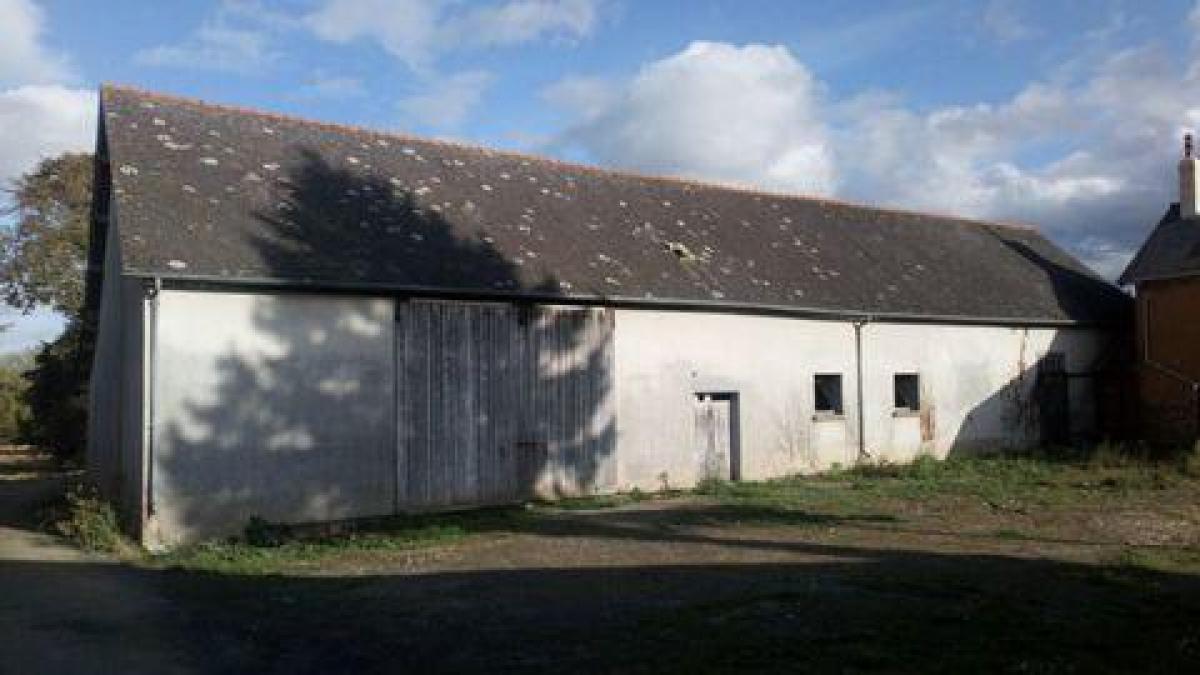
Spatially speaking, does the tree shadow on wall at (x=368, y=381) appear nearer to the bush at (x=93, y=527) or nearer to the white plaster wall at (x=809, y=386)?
the bush at (x=93, y=527)

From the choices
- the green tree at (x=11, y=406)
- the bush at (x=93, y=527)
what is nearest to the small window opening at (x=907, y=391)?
the bush at (x=93, y=527)

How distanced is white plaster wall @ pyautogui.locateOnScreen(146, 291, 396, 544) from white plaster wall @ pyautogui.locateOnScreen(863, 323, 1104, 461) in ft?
35.2

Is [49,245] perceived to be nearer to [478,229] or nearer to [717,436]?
[478,229]

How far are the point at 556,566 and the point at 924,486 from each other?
9.22 metres

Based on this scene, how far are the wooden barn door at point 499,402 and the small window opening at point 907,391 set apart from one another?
8.03m

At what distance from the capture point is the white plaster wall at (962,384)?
21500mm

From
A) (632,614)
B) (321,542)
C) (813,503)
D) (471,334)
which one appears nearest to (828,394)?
(813,503)

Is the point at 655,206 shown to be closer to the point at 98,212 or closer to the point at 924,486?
the point at 924,486

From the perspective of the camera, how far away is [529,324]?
54.3ft

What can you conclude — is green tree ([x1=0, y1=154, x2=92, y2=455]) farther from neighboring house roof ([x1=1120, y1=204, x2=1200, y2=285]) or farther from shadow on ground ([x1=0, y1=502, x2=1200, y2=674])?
neighboring house roof ([x1=1120, y1=204, x2=1200, y2=285])

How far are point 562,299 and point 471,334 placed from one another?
5.52 feet

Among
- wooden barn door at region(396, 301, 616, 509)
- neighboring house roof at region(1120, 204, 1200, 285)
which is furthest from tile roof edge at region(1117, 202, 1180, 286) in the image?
wooden barn door at region(396, 301, 616, 509)

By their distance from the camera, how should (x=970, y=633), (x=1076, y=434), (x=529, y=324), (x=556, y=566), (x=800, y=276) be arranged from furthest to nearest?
(x=1076, y=434)
(x=800, y=276)
(x=529, y=324)
(x=556, y=566)
(x=970, y=633)

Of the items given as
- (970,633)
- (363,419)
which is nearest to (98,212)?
(363,419)
